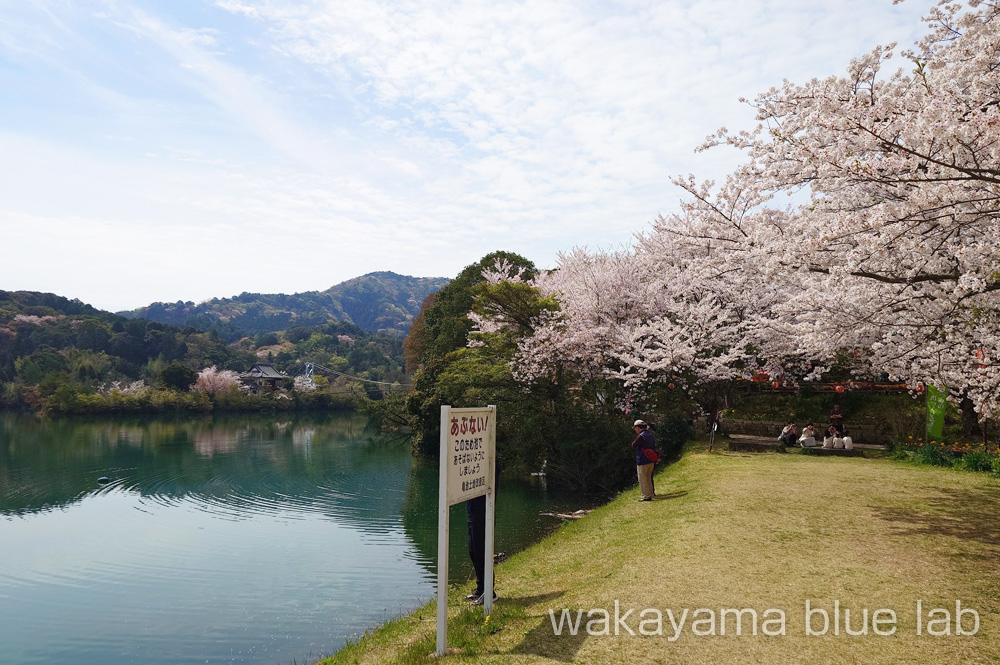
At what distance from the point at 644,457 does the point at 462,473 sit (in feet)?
20.9

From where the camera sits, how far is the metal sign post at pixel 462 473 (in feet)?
18.0

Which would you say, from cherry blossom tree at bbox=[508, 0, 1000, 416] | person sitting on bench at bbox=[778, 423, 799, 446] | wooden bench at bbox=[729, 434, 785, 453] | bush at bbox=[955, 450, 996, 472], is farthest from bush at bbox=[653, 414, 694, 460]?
bush at bbox=[955, 450, 996, 472]

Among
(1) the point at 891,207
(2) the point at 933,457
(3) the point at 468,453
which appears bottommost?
(2) the point at 933,457

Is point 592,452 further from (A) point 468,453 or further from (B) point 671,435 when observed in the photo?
(A) point 468,453

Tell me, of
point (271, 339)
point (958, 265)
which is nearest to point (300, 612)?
point (958, 265)

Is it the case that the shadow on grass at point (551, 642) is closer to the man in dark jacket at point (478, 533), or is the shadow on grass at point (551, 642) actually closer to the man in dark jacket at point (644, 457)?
the man in dark jacket at point (478, 533)

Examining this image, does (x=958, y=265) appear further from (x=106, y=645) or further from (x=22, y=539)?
(x=22, y=539)

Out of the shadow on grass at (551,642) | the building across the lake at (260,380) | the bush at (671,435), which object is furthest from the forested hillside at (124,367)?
the shadow on grass at (551,642)

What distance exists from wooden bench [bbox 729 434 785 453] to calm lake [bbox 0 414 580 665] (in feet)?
15.7

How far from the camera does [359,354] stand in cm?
10994

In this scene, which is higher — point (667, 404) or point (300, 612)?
point (667, 404)

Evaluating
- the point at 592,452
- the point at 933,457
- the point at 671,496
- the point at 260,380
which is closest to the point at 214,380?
the point at 260,380

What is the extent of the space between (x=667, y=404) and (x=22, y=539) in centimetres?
1845

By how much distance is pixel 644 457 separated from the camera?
1148 centimetres
